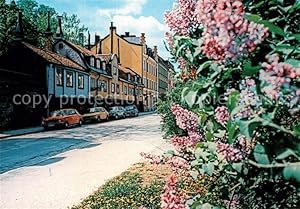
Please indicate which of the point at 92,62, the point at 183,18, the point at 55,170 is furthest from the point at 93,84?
the point at 183,18

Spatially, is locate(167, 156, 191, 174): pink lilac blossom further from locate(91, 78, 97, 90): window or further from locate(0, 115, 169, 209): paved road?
locate(91, 78, 97, 90): window

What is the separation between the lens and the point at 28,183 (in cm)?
839

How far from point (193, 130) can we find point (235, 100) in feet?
6.54

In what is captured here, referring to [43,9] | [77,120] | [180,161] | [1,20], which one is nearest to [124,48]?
[43,9]

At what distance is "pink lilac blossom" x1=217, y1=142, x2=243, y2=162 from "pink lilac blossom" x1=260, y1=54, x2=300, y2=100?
656mm

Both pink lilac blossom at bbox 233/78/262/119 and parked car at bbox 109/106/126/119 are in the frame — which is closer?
pink lilac blossom at bbox 233/78/262/119

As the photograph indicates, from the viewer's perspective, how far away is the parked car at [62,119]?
2603 centimetres

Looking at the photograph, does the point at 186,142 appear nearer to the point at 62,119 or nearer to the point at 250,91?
the point at 250,91

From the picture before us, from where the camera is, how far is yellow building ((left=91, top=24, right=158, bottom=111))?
168 feet

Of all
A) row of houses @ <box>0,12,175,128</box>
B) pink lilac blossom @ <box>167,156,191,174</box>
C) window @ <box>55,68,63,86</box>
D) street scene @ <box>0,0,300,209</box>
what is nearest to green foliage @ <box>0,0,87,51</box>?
row of houses @ <box>0,12,175,128</box>

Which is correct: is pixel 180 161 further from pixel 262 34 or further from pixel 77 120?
pixel 77 120

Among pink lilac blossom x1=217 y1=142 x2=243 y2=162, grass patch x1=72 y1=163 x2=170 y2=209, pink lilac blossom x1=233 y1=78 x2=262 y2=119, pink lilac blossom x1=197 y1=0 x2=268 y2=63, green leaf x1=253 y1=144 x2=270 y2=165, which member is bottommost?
grass patch x1=72 y1=163 x2=170 y2=209

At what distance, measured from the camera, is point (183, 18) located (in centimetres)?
226

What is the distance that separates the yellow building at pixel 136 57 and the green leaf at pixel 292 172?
4653 centimetres
